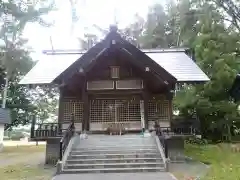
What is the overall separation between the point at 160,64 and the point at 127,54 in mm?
3911

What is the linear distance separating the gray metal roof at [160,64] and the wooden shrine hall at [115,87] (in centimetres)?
5

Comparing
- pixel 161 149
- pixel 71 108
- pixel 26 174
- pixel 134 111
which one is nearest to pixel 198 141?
pixel 134 111

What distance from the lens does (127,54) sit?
1565 centimetres

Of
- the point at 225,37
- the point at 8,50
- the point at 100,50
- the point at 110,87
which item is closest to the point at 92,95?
the point at 110,87

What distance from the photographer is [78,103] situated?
17.5 m

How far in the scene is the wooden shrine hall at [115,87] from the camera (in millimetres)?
15531

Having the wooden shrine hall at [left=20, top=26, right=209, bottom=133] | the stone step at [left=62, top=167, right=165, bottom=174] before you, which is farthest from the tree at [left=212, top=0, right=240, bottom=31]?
the stone step at [left=62, top=167, right=165, bottom=174]

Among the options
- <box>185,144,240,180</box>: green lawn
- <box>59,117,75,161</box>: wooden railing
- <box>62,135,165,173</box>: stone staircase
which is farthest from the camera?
<box>59,117,75,161</box>: wooden railing

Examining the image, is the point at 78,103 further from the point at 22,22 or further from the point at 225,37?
the point at 225,37

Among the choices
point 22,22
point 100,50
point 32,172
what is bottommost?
point 32,172

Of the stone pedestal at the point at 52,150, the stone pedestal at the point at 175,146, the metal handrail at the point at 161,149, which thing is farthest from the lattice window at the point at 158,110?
the stone pedestal at the point at 52,150

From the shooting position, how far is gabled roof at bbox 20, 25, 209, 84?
598 inches

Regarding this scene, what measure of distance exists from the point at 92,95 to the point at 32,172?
622cm

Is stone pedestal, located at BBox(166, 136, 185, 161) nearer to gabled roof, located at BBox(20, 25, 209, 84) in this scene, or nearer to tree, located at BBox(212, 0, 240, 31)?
gabled roof, located at BBox(20, 25, 209, 84)
